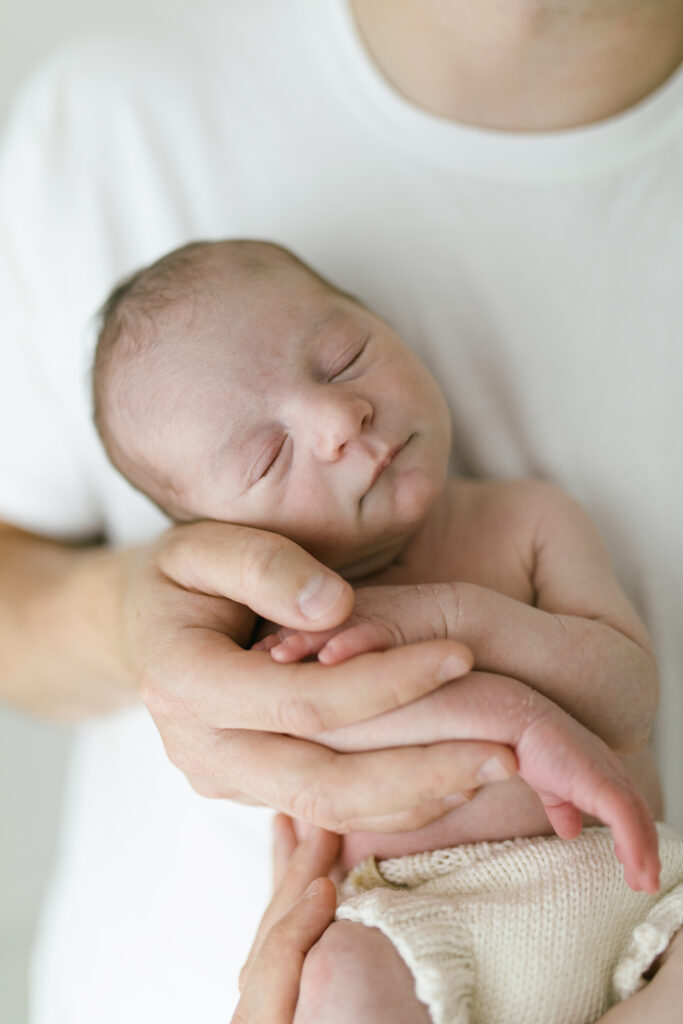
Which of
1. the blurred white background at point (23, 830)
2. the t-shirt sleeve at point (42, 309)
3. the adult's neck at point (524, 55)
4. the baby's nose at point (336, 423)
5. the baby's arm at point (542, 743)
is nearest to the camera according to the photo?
the baby's arm at point (542, 743)

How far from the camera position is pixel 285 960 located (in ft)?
2.51

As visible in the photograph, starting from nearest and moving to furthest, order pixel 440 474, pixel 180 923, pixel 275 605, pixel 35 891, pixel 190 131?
pixel 275 605, pixel 440 474, pixel 180 923, pixel 190 131, pixel 35 891

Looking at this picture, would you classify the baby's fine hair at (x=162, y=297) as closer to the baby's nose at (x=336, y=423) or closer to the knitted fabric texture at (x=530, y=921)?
the baby's nose at (x=336, y=423)

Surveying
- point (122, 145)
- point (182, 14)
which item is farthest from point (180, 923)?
point (182, 14)

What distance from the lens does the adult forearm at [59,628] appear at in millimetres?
1122

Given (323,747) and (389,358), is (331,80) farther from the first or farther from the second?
(323,747)

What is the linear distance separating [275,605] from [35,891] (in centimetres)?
171

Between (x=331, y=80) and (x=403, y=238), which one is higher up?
(x=331, y=80)

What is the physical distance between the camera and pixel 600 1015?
2.68 ft

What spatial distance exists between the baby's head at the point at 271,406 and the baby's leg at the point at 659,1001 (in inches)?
18.9

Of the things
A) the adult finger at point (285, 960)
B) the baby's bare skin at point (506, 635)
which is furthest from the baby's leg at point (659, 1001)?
the adult finger at point (285, 960)

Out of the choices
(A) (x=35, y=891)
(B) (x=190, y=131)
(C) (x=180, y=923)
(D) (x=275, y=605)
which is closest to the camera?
(D) (x=275, y=605)

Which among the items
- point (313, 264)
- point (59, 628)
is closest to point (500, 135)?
point (313, 264)

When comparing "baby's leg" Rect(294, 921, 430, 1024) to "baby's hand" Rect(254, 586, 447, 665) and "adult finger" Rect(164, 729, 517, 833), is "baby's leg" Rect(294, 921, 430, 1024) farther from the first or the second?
"baby's hand" Rect(254, 586, 447, 665)
